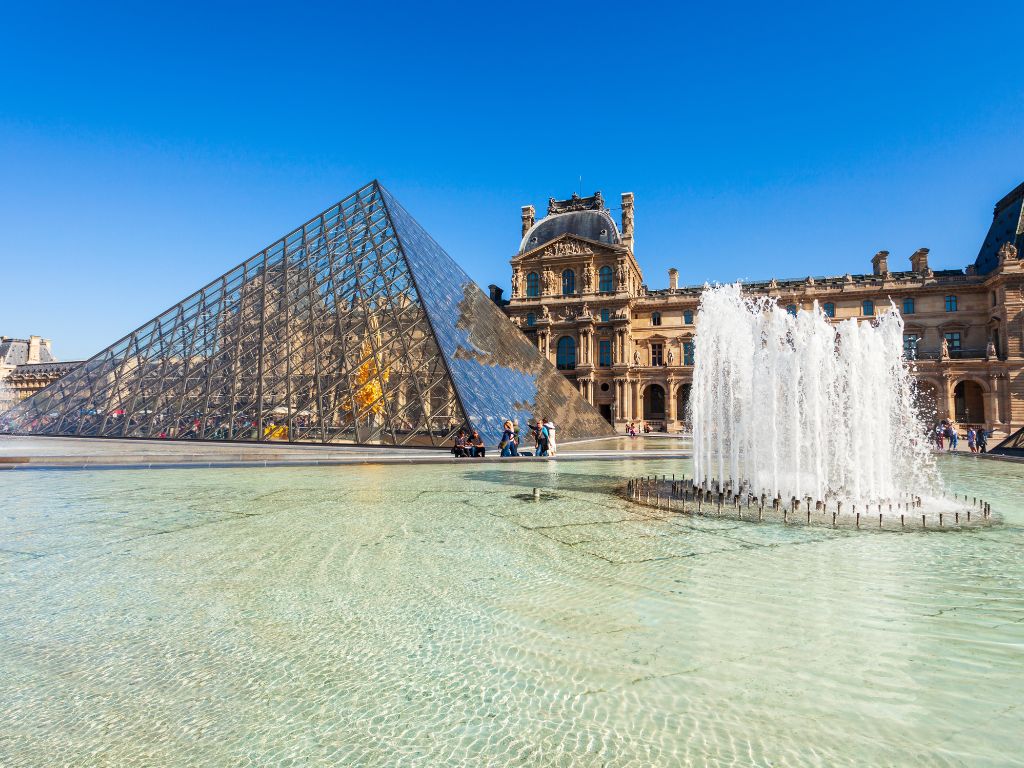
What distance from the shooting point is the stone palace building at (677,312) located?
119 feet

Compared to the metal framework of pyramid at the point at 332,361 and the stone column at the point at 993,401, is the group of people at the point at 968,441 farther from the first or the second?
the metal framework of pyramid at the point at 332,361

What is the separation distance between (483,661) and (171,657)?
159cm

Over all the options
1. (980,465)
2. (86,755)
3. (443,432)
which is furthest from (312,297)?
(980,465)

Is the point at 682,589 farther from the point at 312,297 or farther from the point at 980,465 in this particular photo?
the point at 312,297

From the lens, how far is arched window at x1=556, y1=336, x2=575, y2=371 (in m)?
44.4

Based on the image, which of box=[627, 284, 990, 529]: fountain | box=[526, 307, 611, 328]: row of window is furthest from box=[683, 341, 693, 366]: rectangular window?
box=[627, 284, 990, 529]: fountain

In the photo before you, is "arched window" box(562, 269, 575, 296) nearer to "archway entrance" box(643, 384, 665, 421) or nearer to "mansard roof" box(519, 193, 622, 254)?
"mansard roof" box(519, 193, 622, 254)

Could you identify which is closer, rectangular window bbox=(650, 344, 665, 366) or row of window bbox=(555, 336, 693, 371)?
row of window bbox=(555, 336, 693, 371)

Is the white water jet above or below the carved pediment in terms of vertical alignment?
below

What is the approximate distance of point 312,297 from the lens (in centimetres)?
2062

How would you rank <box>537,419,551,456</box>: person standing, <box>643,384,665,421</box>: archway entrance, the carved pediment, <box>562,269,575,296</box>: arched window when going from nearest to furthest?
<box>537,419,551,456</box>: person standing
the carved pediment
<box>643,384,665,421</box>: archway entrance
<box>562,269,575,296</box>: arched window

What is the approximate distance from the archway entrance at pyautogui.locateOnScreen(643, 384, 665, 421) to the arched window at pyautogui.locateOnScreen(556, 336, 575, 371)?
6891 mm

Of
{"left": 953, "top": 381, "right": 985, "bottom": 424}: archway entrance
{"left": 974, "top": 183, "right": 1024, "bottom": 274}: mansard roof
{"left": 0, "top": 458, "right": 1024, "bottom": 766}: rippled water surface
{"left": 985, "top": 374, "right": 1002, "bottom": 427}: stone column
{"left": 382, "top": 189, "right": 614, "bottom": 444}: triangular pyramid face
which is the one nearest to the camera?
{"left": 0, "top": 458, "right": 1024, "bottom": 766}: rippled water surface

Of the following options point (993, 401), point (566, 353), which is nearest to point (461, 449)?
point (566, 353)
